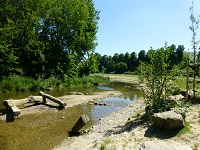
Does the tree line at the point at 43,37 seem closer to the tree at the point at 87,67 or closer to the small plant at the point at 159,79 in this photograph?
the tree at the point at 87,67

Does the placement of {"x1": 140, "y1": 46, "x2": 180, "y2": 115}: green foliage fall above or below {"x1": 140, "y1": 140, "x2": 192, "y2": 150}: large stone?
above

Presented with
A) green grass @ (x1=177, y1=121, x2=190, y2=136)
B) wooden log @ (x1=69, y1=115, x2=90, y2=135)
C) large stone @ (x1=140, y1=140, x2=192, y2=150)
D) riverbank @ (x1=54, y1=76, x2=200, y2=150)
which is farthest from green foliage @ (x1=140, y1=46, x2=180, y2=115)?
large stone @ (x1=140, y1=140, x2=192, y2=150)

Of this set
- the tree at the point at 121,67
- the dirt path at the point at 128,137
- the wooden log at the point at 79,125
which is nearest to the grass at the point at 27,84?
the wooden log at the point at 79,125

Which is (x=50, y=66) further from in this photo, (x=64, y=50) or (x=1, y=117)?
(x=1, y=117)

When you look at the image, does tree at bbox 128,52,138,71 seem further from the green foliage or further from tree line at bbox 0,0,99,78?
the green foliage

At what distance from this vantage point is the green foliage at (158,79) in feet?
37.5

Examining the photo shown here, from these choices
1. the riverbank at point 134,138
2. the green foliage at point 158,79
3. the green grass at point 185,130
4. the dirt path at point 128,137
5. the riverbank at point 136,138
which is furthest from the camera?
the green foliage at point 158,79

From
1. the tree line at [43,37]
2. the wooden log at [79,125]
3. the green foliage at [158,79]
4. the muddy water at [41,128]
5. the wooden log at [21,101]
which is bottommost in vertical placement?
the muddy water at [41,128]

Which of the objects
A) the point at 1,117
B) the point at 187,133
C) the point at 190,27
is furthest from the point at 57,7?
the point at 187,133

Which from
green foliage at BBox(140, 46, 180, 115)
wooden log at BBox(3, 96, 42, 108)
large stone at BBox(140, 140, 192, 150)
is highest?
green foliage at BBox(140, 46, 180, 115)

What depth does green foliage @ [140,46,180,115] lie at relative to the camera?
37.5 ft

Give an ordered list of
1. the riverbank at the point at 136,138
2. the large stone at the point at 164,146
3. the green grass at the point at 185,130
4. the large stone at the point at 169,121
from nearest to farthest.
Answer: the large stone at the point at 164,146 < the riverbank at the point at 136,138 < the green grass at the point at 185,130 < the large stone at the point at 169,121

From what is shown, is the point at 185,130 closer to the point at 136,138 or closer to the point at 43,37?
the point at 136,138

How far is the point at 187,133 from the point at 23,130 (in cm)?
795
